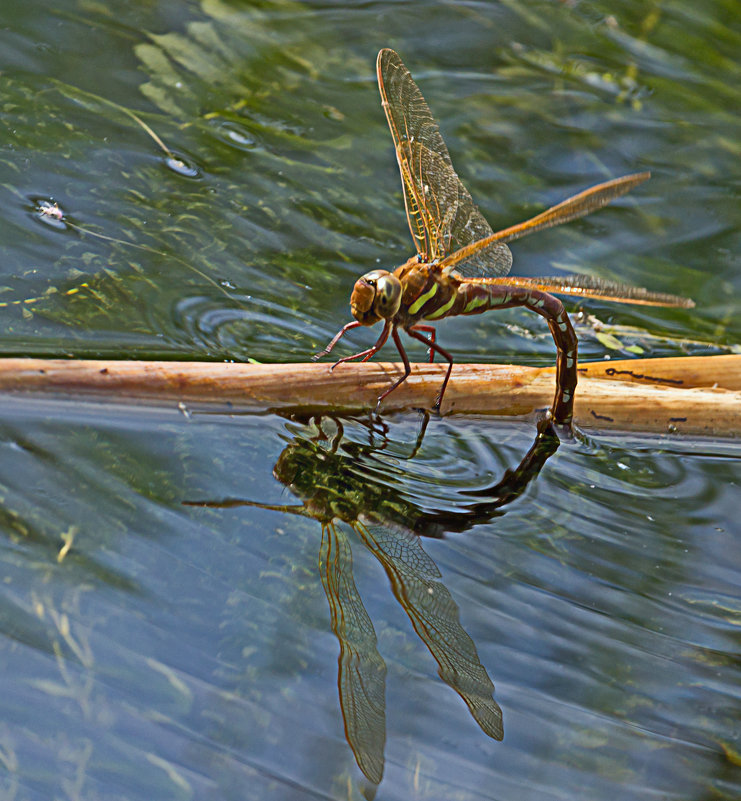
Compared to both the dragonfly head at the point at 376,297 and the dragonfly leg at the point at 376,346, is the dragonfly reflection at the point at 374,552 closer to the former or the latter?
the dragonfly leg at the point at 376,346

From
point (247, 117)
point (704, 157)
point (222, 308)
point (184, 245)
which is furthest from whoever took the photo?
point (704, 157)

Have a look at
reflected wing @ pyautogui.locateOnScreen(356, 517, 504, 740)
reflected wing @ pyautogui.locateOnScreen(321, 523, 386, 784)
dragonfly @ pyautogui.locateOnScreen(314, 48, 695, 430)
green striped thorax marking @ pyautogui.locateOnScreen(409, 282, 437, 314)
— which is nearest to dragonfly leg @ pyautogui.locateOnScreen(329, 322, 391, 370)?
dragonfly @ pyautogui.locateOnScreen(314, 48, 695, 430)

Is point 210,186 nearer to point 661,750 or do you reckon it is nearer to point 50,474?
point 50,474

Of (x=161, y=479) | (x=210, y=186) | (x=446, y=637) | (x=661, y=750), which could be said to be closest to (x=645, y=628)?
(x=661, y=750)

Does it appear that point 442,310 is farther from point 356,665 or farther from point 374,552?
point 356,665

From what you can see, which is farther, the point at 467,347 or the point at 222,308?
the point at 467,347

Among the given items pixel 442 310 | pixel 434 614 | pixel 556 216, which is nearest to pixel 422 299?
pixel 442 310
